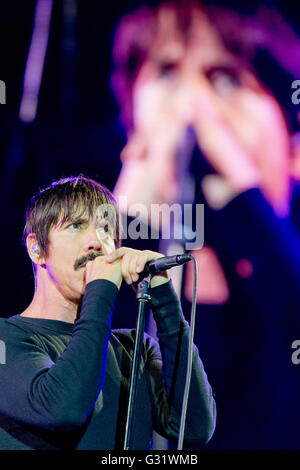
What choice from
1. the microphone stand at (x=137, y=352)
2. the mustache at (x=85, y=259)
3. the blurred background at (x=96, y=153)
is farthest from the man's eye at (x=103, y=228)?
the blurred background at (x=96, y=153)

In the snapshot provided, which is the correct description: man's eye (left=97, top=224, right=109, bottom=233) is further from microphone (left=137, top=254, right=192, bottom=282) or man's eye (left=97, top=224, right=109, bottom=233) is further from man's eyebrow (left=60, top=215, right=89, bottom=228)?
microphone (left=137, top=254, right=192, bottom=282)

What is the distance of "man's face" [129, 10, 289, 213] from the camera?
4086 mm

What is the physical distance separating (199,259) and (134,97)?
4.40 ft

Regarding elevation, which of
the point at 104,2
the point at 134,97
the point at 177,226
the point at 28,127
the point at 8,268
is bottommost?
the point at 8,268

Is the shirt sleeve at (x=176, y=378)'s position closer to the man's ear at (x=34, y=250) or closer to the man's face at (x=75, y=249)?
the man's face at (x=75, y=249)

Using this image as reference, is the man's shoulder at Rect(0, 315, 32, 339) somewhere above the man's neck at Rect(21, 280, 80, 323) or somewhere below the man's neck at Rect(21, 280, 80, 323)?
below

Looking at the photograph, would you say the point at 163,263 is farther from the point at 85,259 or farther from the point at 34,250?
the point at 34,250

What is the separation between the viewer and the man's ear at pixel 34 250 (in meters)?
1.85

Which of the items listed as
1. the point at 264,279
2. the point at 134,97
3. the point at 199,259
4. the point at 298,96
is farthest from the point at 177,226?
the point at 298,96

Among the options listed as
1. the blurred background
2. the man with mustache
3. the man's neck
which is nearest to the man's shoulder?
the man's neck

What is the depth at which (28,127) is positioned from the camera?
12.4 ft

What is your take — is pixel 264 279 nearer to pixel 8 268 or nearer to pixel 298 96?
pixel 298 96

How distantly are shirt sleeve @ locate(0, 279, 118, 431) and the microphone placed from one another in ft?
0.33

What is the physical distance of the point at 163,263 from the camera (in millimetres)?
1461
